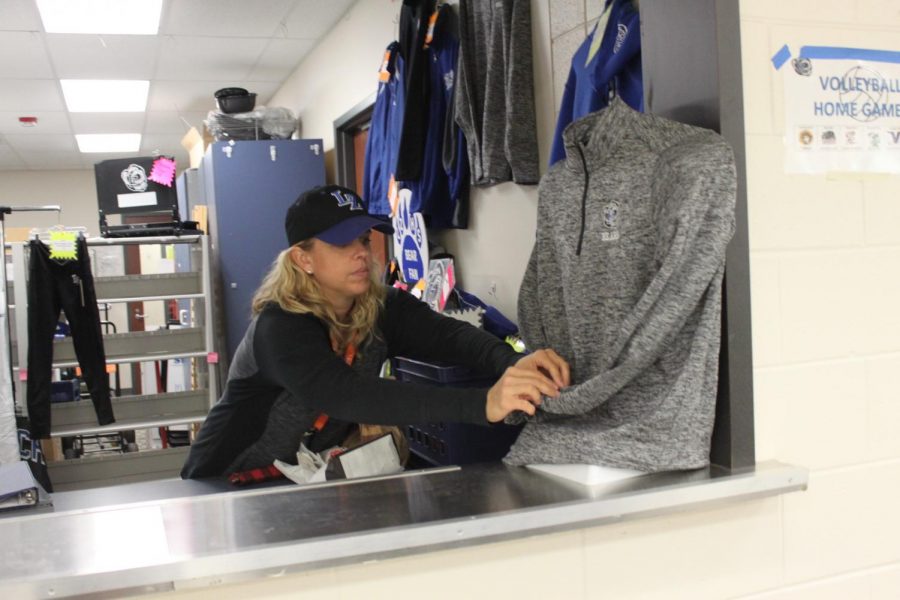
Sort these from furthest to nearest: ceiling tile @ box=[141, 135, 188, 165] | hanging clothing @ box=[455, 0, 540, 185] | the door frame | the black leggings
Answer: ceiling tile @ box=[141, 135, 188, 165]
the door frame
the black leggings
hanging clothing @ box=[455, 0, 540, 185]

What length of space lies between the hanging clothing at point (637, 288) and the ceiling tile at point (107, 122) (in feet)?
22.5

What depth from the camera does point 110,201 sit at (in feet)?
16.6

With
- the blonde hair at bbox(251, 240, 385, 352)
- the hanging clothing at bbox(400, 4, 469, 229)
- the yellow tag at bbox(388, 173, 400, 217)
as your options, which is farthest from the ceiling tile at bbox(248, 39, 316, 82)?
the blonde hair at bbox(251, 240, 385, 352)

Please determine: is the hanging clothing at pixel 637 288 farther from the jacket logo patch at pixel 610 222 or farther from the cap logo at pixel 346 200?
the cap logo at pixel 346 200

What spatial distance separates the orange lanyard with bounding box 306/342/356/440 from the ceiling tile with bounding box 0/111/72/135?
627 cm

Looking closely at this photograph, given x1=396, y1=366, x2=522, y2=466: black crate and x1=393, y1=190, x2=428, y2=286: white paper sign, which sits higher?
x1=393, y1=190, x2=428, y2=286: white paper sign

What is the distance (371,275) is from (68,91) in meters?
5.42

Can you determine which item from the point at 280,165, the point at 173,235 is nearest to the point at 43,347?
the point at 173,235

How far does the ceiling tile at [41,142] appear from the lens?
8289 mm

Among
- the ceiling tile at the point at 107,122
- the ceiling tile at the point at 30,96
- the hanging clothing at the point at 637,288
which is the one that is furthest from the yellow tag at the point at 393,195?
the ceiling tile at the point at 107,122

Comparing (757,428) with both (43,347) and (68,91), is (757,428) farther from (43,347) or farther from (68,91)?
(68,91)

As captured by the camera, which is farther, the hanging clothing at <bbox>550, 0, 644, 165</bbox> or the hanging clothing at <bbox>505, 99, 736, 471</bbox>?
the hanging clothing at <bbox>550, 0, 644, 165</bbox>

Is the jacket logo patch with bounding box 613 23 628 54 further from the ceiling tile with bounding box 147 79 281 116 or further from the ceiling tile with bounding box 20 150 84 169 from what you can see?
the ceiling tile with bounding box 20 150 84 169

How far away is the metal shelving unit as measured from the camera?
4.17 m
